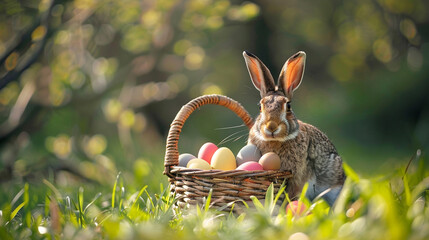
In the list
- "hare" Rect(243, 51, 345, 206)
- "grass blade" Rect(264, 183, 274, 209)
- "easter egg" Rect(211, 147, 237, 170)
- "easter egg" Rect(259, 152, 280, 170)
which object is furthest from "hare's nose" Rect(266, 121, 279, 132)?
"grass blade" Rect(264, 183, 274, 209)

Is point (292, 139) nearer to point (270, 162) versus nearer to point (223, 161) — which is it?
point (270, 162)

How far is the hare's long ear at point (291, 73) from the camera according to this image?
8.24 feet

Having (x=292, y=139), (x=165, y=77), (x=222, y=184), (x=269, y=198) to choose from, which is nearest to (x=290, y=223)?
(x=269, y=198)

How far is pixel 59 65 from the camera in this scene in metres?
4.53

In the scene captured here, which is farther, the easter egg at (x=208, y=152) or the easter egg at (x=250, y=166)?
the easter egg at (x=208, y=152)

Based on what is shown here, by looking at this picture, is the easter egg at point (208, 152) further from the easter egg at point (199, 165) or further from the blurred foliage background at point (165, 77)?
the blurred foliage background at point (165, 77)

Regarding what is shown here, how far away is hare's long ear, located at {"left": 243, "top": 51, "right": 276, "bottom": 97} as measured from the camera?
2.53 m

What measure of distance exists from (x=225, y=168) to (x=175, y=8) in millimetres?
2387

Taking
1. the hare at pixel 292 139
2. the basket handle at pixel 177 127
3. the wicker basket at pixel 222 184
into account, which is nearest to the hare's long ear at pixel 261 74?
the hare at pixel 292 139

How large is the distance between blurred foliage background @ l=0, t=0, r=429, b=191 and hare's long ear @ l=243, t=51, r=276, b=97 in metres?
0.09

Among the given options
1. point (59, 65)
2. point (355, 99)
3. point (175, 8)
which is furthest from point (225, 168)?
point (355, 99)

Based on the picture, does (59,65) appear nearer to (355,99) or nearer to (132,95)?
(132,95)

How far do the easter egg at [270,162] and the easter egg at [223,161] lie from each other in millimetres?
162

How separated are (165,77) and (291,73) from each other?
5166 mm
